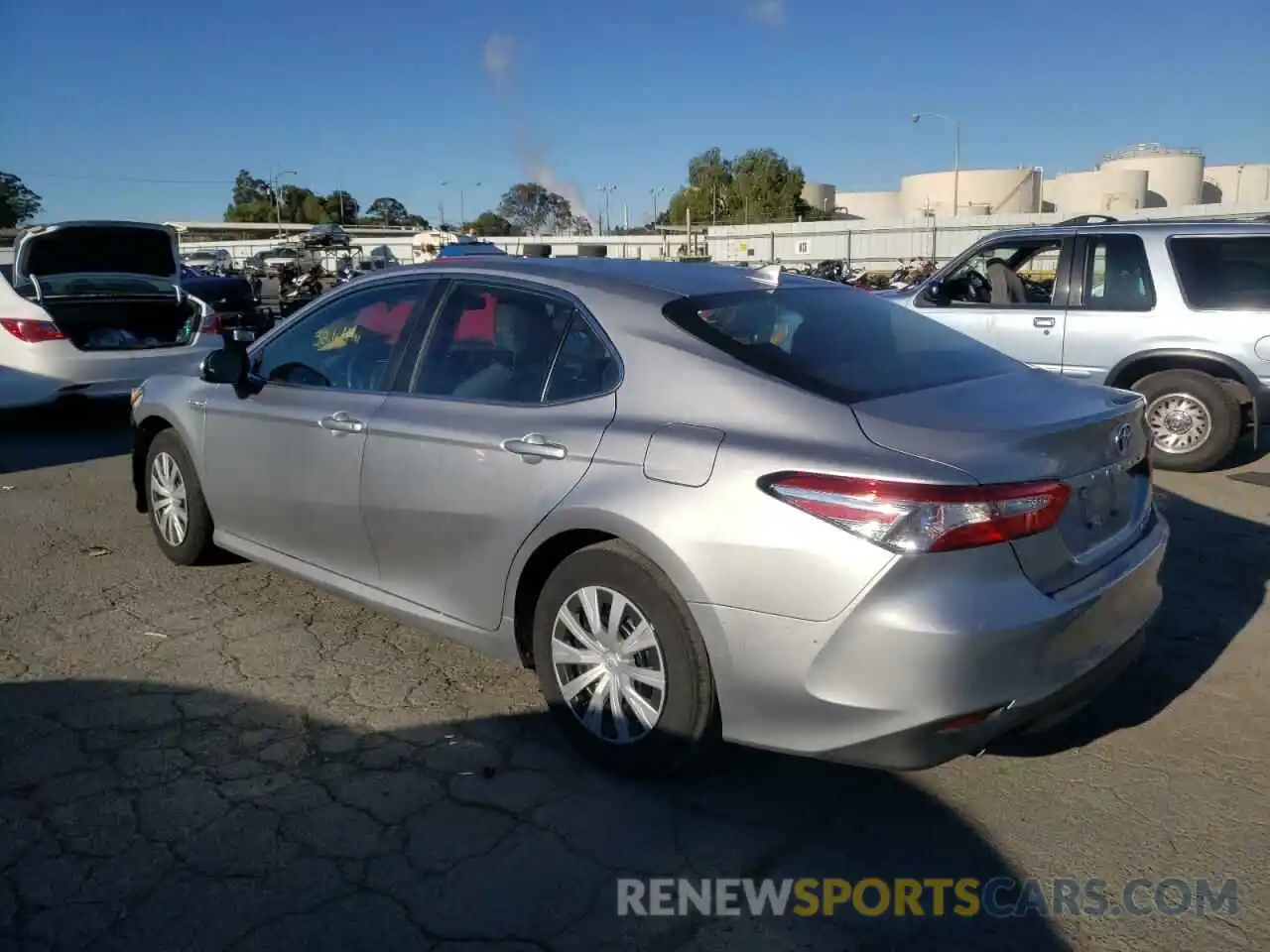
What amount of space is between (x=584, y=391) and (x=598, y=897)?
154cm

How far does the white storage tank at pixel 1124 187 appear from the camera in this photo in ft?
276

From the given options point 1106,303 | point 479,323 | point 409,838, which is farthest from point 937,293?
point 409,838

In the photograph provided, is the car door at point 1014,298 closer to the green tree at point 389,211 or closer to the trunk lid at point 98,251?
the trunk lid at point 98,251

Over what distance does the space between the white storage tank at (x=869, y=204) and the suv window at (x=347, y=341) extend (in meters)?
103

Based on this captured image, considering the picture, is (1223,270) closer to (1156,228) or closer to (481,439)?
(1156,228)

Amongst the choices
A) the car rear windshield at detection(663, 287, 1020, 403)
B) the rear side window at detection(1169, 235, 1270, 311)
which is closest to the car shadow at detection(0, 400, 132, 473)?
the car rear windshield at detection(663, 287, 1020, 403)

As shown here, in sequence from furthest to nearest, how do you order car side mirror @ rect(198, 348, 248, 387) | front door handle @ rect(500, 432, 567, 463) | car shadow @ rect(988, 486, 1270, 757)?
car side mirror @ rect(198, 348, 248, 387)
car shadow @ rect(988, 486, 1270, 757)
front door handle @ rect(500, 432, 567, 463)

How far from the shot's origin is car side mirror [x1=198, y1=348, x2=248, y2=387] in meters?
4.54

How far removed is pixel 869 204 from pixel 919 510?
108411 millimetres

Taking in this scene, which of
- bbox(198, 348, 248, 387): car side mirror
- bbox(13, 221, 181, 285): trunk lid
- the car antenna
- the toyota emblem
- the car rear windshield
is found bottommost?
the toyota emblem

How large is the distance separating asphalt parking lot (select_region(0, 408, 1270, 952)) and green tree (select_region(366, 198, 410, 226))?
124 meters

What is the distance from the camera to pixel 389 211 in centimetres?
12438

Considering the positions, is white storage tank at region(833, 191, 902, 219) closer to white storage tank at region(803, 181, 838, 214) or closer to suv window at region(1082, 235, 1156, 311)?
white storage tank at region(803, 181, 838, 214)

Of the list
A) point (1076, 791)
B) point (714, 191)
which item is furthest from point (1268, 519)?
point (714, 191)
